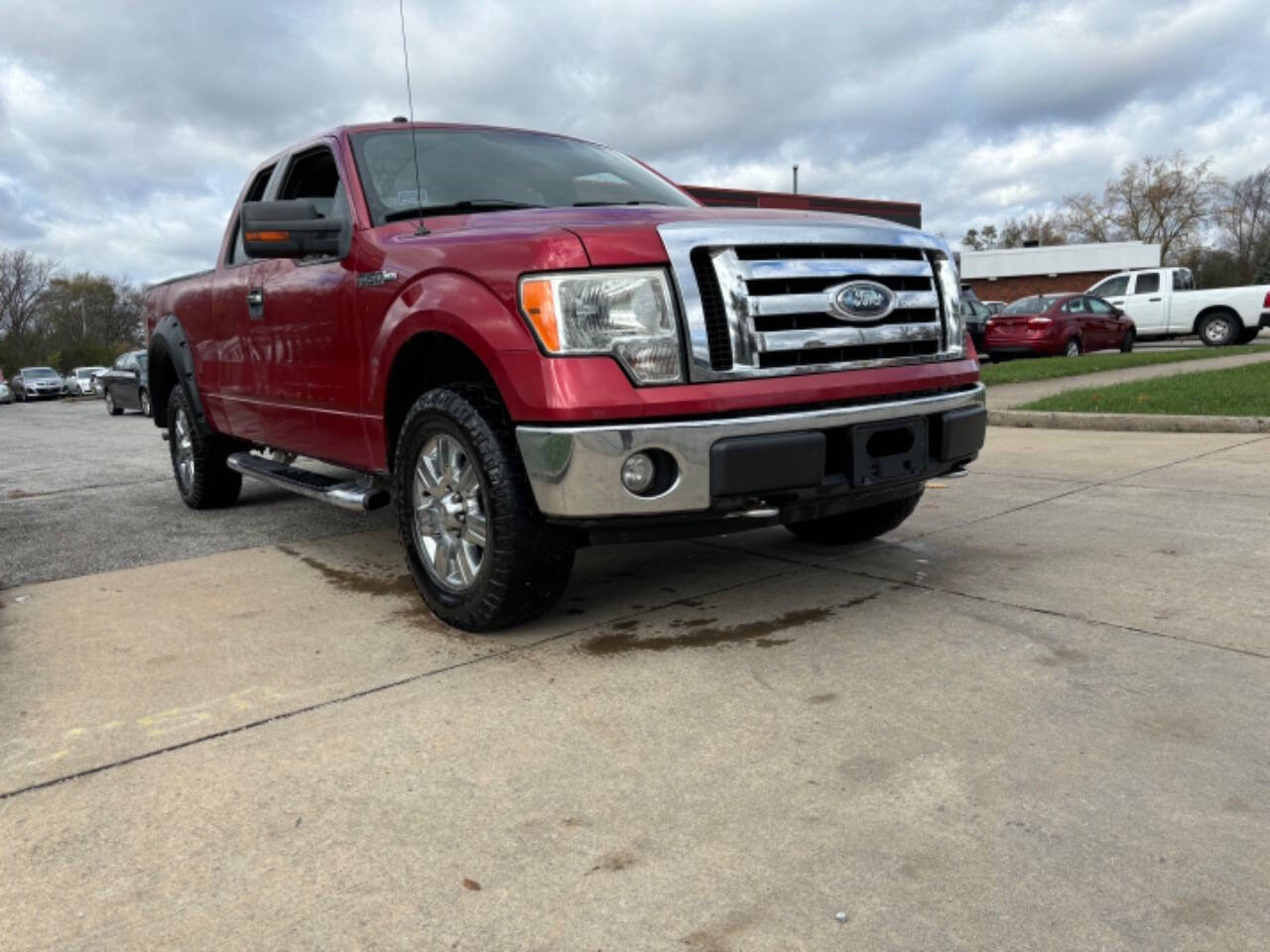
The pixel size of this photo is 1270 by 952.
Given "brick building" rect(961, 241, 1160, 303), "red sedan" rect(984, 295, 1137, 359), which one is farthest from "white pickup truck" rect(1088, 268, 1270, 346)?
"brick building" rect(961, 241, 1160, 303)

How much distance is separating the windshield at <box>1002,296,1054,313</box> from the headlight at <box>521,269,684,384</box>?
18.1m

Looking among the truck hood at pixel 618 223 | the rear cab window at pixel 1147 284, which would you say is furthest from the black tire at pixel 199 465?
the rear cab window at pixel 1147 284

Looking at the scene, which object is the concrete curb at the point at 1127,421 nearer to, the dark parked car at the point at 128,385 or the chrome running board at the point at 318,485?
the chrome running board at the point at 318,485

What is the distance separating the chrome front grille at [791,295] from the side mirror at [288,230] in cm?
166

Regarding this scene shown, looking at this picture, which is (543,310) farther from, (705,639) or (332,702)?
(332,702)

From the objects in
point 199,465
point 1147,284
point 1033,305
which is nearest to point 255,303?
point 199,465

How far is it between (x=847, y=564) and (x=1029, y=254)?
164 feet

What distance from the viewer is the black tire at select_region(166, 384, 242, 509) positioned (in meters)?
6.38

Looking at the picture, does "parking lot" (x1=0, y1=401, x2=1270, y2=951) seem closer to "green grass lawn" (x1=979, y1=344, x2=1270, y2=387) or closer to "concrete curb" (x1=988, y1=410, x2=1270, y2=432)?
"concrete curb" (x1=988, y1=410, x2=1270, y2=432)

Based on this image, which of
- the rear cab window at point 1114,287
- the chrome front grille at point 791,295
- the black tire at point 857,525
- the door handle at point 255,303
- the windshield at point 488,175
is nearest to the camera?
the chrome front grille at point 791,295

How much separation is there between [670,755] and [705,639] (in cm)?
91

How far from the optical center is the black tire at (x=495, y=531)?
3.27 m

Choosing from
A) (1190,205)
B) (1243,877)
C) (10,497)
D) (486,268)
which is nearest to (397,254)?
(486,268)

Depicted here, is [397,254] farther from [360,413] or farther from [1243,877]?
[1243,877]
